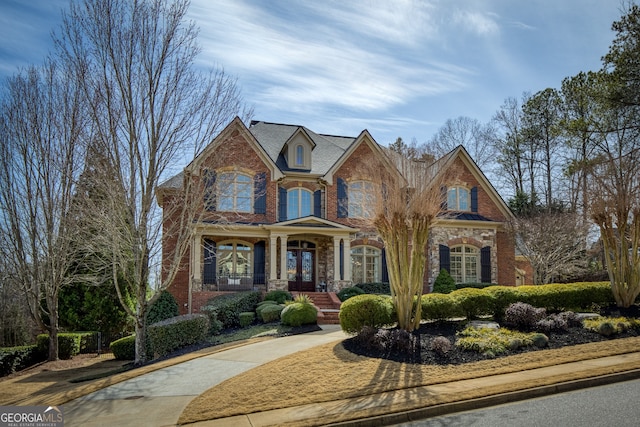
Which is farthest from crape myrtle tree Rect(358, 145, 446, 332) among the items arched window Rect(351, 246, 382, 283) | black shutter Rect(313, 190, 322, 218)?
arched window Rect(351, 246, 382, 283)

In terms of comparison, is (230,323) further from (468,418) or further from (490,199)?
(490,199)

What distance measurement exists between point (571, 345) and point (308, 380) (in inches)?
255

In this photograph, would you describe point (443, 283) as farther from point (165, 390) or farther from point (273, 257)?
point (165, 390)

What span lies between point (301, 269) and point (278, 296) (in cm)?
365

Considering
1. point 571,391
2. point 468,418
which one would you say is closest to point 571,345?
point 571,391

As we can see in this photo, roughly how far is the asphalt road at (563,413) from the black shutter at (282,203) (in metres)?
16.9

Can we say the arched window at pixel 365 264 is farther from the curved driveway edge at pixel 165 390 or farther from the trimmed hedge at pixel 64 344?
the trimmed hedge at pixel 64 344

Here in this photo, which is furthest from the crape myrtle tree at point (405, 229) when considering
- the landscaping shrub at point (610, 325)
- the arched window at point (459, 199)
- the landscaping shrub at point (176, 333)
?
the arched window at point (459, 199)

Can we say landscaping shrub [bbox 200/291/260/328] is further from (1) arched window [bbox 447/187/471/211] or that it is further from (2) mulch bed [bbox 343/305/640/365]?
(1) arched window [bbox 447/187/471/211]

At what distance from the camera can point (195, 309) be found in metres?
21.1

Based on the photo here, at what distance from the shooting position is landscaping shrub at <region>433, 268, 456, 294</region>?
77.8 ft

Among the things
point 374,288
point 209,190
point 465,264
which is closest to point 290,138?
point 374,288

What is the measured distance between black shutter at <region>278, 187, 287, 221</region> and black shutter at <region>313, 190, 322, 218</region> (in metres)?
1.52

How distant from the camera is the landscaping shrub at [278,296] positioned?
815 inches
